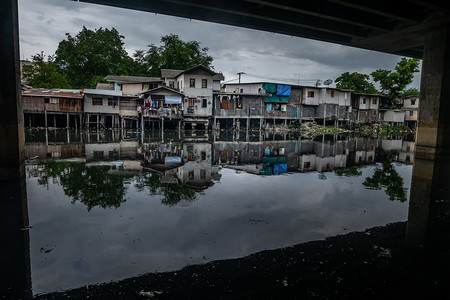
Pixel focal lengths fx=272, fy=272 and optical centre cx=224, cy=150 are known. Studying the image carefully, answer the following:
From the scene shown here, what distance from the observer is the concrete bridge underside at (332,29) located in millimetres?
8500

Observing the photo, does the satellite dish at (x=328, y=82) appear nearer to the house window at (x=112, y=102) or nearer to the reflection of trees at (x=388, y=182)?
the house window at (x=112, y=102)

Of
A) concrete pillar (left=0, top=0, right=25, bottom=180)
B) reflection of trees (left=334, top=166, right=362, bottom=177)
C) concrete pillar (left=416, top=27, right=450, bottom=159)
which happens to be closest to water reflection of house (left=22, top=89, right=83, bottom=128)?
concrete pillar (left=0, top=0, right=25, bottom=180)

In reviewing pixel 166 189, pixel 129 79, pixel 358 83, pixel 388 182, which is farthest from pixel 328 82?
pixel 166 189

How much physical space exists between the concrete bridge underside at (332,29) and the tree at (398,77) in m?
33.5

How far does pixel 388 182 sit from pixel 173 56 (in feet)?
151

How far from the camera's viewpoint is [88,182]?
8.81 metres

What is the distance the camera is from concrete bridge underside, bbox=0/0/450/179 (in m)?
8.50

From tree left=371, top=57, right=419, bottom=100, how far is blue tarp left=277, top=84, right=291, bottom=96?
17062 mm

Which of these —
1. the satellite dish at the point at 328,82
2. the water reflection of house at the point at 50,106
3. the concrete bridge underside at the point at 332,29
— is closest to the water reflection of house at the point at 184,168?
the concrete bridge underside at the point at 332,29

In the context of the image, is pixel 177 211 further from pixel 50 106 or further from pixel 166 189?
pixel 50 106

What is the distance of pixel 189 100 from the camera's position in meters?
37.0

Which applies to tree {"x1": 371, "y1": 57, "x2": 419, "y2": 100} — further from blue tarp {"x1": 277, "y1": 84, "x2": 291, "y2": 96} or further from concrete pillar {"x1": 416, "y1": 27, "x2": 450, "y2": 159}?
concrete pillar {"x1": 416, "y1": 27, "x2": 450, "y2": 159}

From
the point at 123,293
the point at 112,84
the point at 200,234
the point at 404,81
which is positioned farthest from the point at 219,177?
the point at 404,81

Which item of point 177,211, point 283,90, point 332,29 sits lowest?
point 177,211
